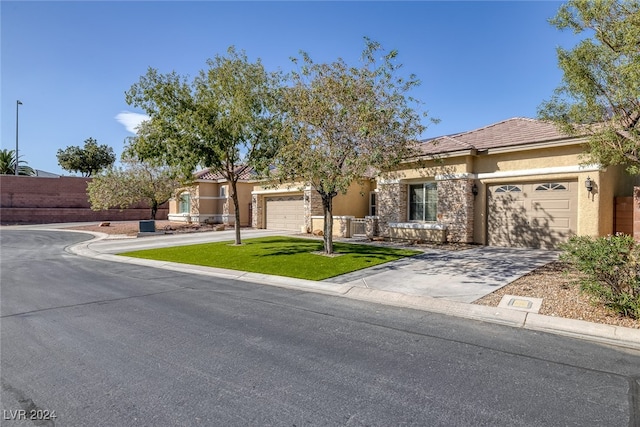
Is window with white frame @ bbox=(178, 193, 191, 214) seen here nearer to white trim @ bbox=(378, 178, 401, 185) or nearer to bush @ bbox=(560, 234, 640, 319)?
white trim @ bbox=(378, 178, 401, 185)

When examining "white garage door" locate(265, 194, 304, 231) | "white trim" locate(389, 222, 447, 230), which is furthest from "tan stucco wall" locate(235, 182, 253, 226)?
"white trim" locate(389, 222, 447, 230)

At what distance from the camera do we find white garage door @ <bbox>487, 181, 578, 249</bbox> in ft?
46.6

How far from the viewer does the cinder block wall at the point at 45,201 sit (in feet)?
125

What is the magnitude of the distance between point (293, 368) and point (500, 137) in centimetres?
1553

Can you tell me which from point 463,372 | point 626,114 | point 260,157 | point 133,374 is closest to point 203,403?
point 133,374

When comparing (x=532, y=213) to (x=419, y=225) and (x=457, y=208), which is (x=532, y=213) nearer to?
(x=457, y=208)

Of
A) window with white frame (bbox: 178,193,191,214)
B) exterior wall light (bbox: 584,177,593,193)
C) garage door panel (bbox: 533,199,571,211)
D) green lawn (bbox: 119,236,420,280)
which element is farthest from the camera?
window with white frame (bbox: 178,193,191,214)

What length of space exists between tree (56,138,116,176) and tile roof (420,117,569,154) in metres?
54.9

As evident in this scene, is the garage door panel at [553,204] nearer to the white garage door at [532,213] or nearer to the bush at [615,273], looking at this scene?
the white garage door at [532,213]

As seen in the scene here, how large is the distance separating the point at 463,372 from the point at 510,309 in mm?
3195

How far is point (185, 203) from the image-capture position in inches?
1437

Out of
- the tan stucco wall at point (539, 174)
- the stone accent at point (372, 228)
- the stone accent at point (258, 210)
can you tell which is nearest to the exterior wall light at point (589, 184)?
the tan stucco wall at point (539, 174)

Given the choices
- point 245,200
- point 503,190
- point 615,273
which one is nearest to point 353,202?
Answer: point 503,190

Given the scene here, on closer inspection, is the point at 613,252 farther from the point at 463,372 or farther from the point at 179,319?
the point at 179,319
